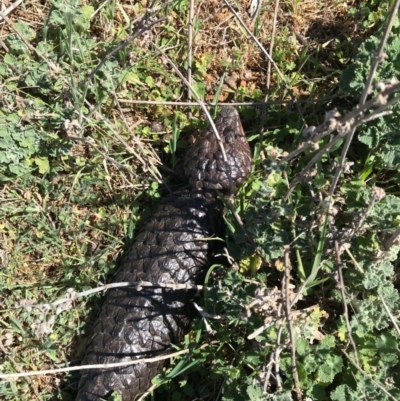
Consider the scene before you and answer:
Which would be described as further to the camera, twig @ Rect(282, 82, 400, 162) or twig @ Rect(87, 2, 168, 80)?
twig @ Rect(87, 2, 168, 80)

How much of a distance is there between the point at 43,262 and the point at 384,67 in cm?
283

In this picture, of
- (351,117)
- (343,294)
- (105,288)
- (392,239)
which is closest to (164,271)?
(105,288)

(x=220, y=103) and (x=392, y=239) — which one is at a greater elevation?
(x=220, y=103)

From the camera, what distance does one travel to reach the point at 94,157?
4.42 metres

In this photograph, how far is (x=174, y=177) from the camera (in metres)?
4.40

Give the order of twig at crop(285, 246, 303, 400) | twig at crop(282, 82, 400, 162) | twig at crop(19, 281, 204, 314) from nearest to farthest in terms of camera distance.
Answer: twig at crop(282, 82, 400, 162) < twig at crop(19, 281, 204, 314) < twig at crop(285, 246, 303, 400)

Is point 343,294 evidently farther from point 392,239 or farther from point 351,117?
point 351,117

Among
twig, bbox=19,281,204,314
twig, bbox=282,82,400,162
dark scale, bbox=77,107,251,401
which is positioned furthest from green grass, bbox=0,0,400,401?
twig, bbox=282,82,400,162

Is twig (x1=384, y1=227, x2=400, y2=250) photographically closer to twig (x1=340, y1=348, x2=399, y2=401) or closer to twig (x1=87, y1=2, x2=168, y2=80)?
twig (x1=340, y1=348, x2=399, y2=401)

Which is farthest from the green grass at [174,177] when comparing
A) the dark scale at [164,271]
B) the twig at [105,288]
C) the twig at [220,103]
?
the twig at [105,288]

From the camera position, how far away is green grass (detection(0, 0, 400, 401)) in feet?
12.1

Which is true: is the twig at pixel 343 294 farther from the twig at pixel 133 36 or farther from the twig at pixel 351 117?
the twig at pixel 133 36

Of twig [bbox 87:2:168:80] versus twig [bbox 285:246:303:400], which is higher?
twig [bbox 87:2:168:80]

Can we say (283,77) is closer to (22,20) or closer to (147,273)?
(147,273)
